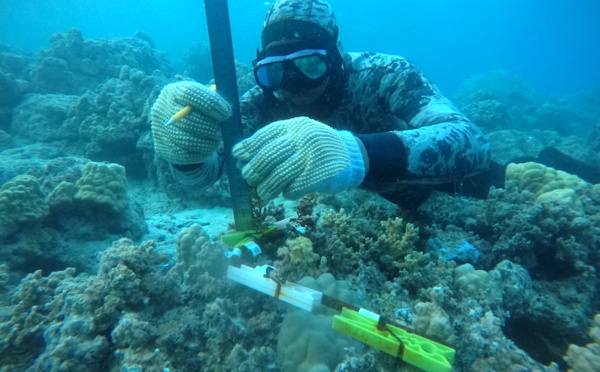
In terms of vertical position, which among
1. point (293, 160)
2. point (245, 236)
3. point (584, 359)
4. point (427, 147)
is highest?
point (427, 147)

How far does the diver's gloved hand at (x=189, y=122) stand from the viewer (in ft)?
5.57

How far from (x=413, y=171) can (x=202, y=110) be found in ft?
4.93

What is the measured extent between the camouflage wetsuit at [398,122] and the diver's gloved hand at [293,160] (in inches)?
15.2

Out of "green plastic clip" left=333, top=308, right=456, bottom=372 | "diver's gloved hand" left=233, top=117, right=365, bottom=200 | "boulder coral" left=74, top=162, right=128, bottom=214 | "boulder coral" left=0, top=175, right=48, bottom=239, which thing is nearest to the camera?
"green plastic clip" left=333, top=308, right=456, bottom=372

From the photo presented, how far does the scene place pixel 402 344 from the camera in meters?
1.28

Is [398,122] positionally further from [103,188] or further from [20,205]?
[20,205]

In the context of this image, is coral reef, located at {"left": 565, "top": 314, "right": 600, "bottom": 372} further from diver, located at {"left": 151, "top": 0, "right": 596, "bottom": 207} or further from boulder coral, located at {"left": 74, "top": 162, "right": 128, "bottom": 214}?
boulder coral, located at {"left": 74, "top": 162, "right": 128, "bottom": 214}

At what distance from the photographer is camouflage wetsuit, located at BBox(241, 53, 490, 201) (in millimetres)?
1968

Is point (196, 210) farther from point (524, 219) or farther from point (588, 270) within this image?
point (588, 270)

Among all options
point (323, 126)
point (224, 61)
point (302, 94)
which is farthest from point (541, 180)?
point (224, 61)

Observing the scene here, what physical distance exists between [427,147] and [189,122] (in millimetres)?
1662

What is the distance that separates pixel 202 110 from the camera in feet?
5.62

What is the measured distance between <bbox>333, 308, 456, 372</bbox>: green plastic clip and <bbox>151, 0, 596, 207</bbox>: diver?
28.6 inches

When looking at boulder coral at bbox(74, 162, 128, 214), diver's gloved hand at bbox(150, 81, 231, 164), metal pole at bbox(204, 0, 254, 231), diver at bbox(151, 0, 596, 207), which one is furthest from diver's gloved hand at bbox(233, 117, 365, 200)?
boulder coral at bbox(74, 162, 128, 214)
